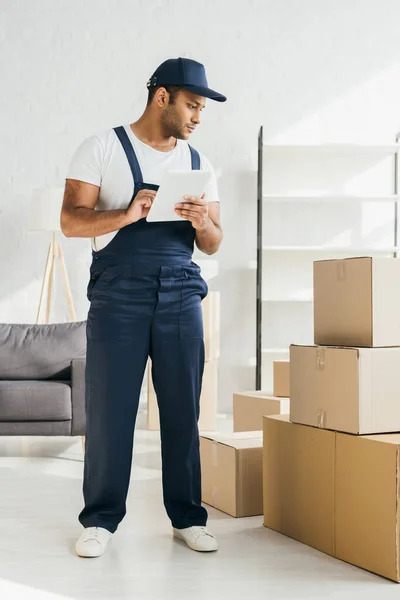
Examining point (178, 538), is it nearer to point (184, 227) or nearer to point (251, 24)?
point (184, 227)

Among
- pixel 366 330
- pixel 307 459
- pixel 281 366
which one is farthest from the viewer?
pixel 281 366

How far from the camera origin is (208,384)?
5145 millimetres

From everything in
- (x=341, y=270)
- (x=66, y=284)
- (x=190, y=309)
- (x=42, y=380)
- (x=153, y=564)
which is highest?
(x=66, y=284)

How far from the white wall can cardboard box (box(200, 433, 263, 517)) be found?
9.23ft

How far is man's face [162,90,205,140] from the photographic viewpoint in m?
2.30

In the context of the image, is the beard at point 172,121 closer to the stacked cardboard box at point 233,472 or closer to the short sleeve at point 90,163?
the short sleeve at point 90,163

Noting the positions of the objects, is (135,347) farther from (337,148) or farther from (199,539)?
(337,148)

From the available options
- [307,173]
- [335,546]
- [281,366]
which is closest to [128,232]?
[335,546]

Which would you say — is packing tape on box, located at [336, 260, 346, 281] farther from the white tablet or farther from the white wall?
the white wall

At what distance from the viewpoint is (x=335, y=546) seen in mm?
2307

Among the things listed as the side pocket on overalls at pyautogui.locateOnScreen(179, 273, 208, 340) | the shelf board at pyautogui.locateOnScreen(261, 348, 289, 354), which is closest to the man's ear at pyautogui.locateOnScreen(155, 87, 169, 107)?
the side pocket on overalls at pyautogui.locateOnScreen(179, 273, 208, 340)

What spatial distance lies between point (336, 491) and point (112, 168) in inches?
43.4

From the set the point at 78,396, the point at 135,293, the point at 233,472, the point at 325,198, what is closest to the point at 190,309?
the point at 135,293

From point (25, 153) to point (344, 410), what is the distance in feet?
13.4
